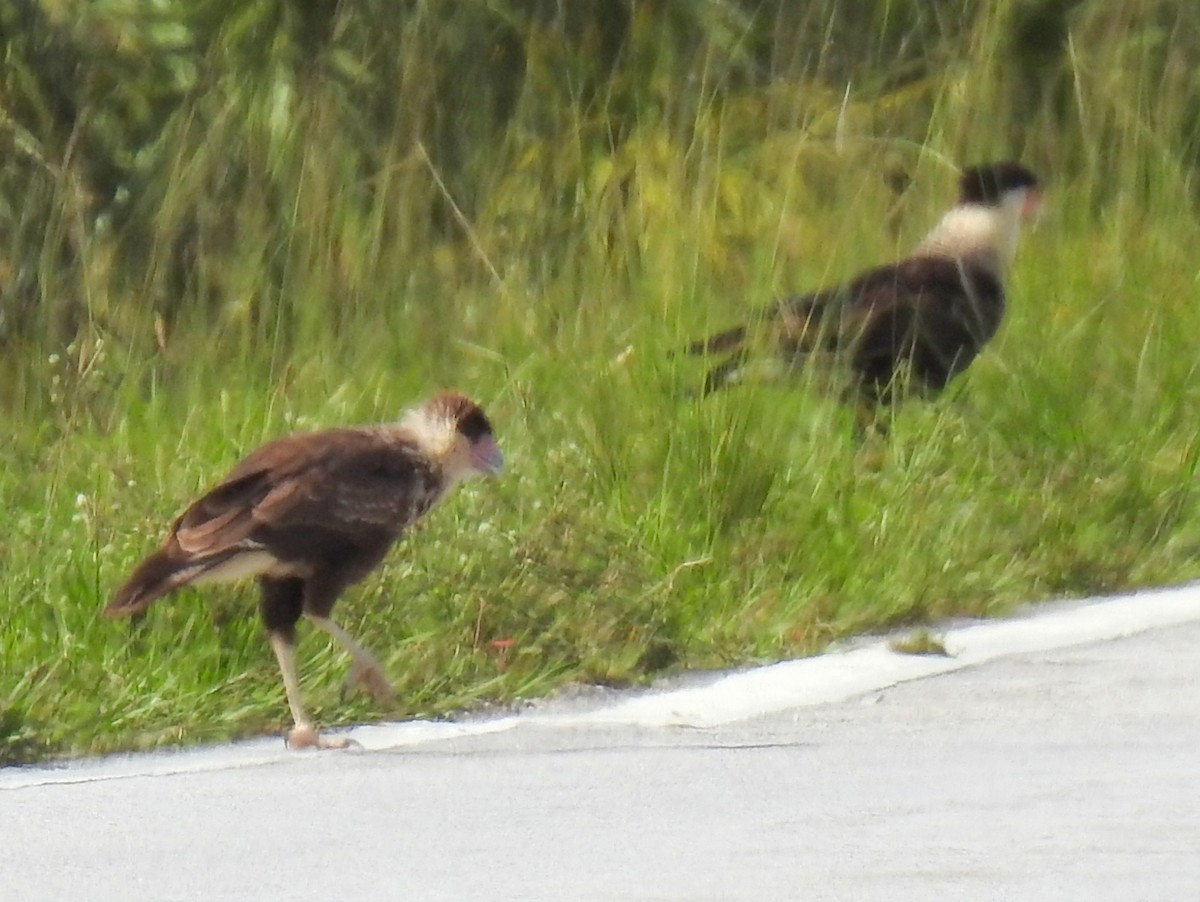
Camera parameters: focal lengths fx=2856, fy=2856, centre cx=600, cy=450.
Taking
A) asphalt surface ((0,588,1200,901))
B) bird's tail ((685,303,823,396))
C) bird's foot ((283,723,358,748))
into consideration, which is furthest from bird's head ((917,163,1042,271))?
bird's foot ((283,723,358,748))

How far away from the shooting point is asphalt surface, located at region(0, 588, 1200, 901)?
4727 mm

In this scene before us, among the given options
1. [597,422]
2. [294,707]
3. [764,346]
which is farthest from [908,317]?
[294,707]

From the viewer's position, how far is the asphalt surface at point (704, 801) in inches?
186

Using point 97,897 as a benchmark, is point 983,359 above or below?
below

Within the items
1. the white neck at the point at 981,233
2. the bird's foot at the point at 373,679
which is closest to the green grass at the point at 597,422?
the bird's foot at the point at 373,679

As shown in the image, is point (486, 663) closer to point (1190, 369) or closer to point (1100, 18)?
point (1190, 369)

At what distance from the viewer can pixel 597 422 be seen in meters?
7.54

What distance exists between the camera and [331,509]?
6.06 m

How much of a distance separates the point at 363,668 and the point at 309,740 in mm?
319

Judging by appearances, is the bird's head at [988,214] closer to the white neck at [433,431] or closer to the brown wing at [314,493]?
the white neck at [433,431]

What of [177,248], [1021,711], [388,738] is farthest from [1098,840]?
→ [177,248]

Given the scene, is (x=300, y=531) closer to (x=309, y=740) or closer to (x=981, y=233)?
(x=309, y=740)

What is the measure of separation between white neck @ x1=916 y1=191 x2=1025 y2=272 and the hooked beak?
2.92 metres

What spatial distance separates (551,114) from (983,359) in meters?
2.43
